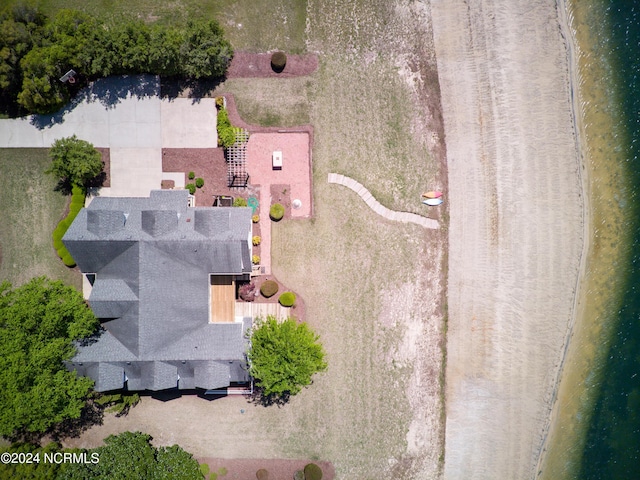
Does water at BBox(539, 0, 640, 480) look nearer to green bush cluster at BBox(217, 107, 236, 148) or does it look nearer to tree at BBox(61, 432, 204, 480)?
green bush cluster at BBox(217, 107, 236, 148)

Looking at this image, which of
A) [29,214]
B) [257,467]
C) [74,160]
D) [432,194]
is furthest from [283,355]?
[29,214]

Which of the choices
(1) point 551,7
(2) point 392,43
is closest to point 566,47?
(1) point 551,7

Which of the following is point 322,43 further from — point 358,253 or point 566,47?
point 566,47

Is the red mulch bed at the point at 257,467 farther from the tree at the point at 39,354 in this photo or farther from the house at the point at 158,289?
the tree at the point at 39,354

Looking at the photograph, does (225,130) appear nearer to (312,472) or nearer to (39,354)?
(39,354)

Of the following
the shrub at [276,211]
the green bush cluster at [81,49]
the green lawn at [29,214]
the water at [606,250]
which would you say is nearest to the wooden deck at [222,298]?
the shrub at [276,211]
